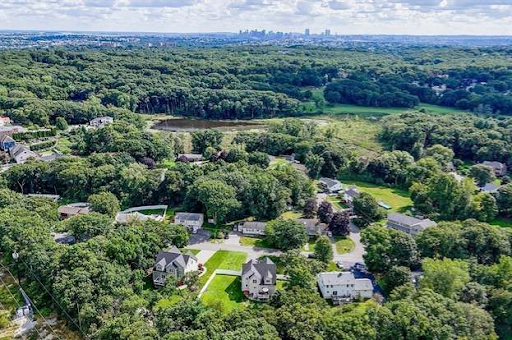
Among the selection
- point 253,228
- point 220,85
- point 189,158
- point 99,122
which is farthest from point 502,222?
point 220,85

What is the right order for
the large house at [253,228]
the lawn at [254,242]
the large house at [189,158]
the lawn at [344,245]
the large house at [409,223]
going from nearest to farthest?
the lawn at [344,245] < the lawn at [254,242] < the large house at [253,228] < the large house at [409,223] < the large house at [189,158]

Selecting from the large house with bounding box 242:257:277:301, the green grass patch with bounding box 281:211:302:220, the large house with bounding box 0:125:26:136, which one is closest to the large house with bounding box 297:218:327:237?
the green grass patch with bounding box 281:211:302:220

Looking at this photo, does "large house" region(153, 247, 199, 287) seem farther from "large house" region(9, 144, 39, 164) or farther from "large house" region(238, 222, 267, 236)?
"large house" region(9, 144, 39, 164)

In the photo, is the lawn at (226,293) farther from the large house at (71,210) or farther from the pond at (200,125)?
the pond at (200,125)

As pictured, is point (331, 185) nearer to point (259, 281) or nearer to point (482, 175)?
point (482, 175)

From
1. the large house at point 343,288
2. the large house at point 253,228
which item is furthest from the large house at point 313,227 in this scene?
the large house at point 343,288

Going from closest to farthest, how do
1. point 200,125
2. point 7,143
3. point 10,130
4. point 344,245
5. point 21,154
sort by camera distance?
point 344,245
point 21,154
point 7,143
point 10,130
point 200,125
